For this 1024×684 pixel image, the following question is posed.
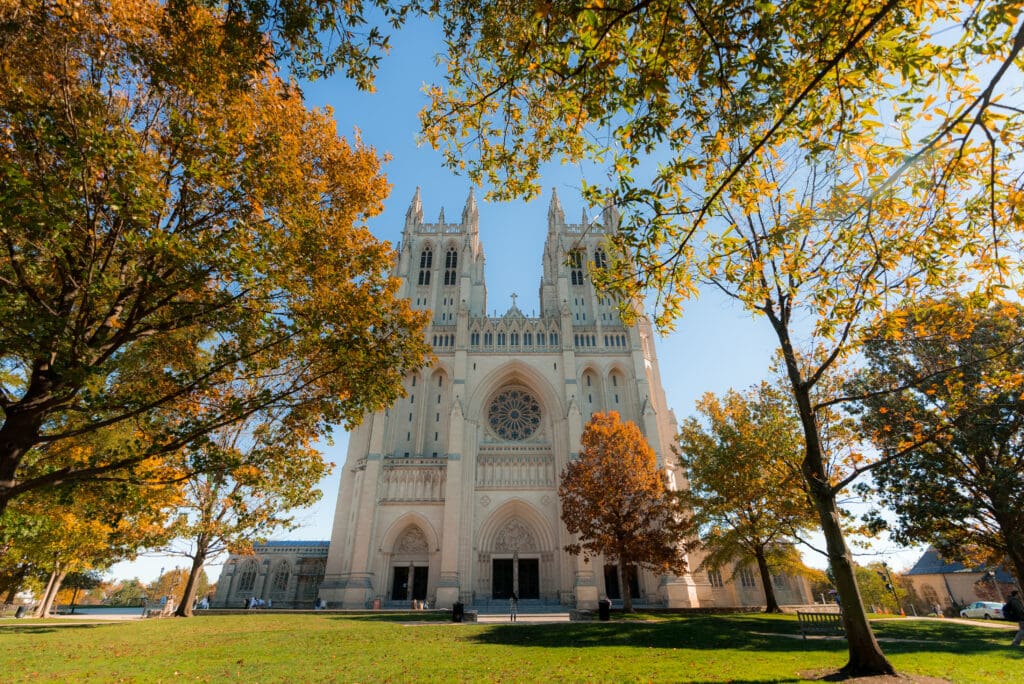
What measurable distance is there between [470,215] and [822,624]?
1569 inches

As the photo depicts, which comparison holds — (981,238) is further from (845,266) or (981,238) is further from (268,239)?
(268,239)

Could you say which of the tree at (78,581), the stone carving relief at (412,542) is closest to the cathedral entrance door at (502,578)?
the stone carving relief at (412,542)

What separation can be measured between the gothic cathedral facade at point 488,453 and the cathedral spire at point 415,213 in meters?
3.69

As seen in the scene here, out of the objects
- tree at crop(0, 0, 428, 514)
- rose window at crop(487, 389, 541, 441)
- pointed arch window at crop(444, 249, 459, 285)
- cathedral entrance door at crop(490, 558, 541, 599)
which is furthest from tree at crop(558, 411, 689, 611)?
pointed arch window at crop(444, 249, 459, 285)

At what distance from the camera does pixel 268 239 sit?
673cm

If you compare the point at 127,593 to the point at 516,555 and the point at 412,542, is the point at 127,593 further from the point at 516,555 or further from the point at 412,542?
the point at 516,555

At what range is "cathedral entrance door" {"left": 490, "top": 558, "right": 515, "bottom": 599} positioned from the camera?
102 ft

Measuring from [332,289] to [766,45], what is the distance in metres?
7.26

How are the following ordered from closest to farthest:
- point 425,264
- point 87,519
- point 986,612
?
1. point 87,519
2. point 986,612
3. point 425,264

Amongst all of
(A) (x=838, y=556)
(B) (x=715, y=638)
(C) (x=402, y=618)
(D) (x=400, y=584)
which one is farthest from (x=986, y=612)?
(D) (x=400, y=584)

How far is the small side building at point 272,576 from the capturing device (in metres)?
34.5

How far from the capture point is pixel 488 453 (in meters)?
33.8

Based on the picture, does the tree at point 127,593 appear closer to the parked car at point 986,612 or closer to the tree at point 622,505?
the tree at point 622,505

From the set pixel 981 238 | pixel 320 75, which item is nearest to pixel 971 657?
pixel 981 238
